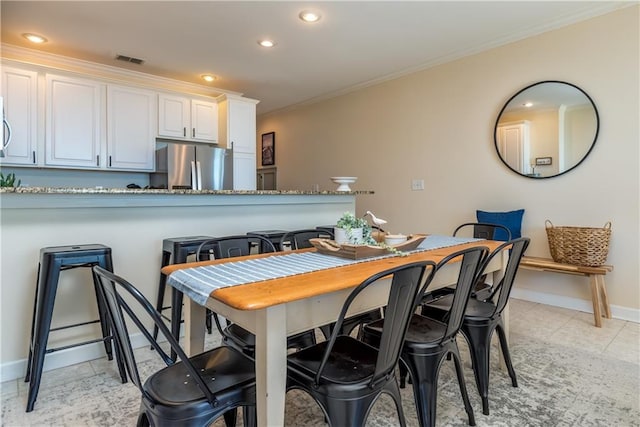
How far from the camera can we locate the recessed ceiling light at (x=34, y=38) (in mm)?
3461

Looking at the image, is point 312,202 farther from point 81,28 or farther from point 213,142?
point 81,28

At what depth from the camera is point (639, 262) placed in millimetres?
2988

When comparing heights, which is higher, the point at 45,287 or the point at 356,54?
the point at 356,54

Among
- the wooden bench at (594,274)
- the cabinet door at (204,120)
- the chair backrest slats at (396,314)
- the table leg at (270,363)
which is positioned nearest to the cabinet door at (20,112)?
the cabinet door at (204,120)

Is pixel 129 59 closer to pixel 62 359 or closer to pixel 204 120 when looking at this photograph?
pixel 204 120

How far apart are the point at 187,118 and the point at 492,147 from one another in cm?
367

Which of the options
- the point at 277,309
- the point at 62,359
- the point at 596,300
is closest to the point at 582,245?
the point at 596,300

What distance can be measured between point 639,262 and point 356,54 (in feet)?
10.7

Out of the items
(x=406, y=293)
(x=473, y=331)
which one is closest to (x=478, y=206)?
(x=473, y=331)

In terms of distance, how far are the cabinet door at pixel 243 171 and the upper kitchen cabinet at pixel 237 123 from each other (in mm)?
83

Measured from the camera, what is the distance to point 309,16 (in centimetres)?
316

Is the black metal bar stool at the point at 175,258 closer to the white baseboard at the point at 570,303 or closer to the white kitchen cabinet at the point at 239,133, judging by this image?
the white kitchen cabinet at the point at 239,133

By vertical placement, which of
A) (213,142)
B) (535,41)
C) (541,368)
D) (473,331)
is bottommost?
(541,368)

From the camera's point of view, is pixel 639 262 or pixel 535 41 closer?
pixel 639 262
